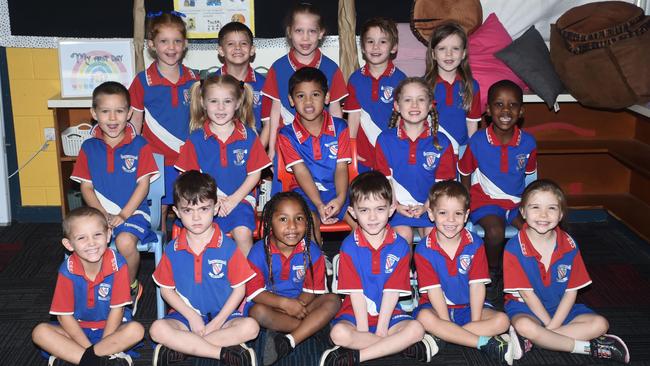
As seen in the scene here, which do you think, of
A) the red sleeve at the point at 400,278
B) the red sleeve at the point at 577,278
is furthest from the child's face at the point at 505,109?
the red sleeve at the point at 400,278

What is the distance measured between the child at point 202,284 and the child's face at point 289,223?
0.62 ft

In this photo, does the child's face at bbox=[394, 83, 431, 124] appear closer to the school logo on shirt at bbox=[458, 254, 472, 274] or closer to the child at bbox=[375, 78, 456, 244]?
the child at bbox=[375, 78, 456, 244]

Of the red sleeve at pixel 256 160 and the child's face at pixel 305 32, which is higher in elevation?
the child's face at pixel 305 32

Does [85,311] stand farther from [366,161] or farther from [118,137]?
[366,161]

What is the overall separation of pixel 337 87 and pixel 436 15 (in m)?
0.84

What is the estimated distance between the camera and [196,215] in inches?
120

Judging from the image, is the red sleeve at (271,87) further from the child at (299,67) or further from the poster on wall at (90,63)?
the poster on wall at (90,63)

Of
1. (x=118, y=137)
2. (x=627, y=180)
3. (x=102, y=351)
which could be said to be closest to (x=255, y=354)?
(x=102, y=351)

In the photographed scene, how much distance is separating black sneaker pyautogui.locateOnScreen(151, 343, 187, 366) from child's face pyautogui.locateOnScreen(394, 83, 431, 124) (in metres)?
1.46

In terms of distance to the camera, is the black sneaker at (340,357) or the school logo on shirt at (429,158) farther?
the school logo on shirt at (429,158)

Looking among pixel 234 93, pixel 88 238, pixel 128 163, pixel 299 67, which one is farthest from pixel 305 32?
pixel 88 238

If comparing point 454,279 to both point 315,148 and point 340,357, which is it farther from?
point 315,148

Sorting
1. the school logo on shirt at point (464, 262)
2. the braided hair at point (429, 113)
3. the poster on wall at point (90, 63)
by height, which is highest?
the poster on wall at point (90, 63)

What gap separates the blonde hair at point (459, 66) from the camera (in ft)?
12.8
